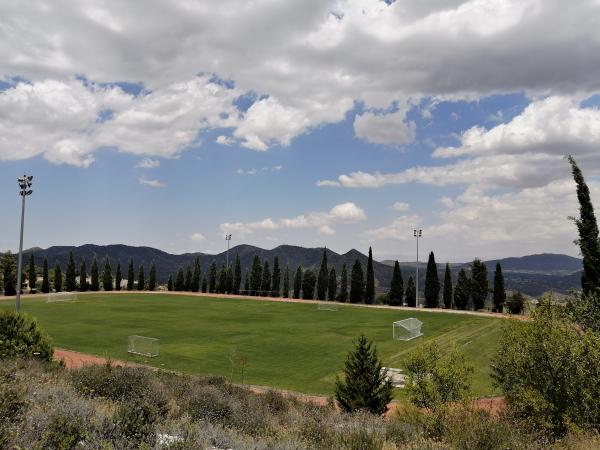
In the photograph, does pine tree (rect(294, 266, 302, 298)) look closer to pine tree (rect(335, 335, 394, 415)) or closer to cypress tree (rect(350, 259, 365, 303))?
cypress tree (rect(350, 259, 365, 303))

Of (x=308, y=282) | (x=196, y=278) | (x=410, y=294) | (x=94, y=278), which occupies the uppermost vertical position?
(x=308, y=282)

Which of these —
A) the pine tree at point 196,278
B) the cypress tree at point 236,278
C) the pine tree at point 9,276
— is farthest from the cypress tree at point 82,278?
the cypress tree at point 236,278

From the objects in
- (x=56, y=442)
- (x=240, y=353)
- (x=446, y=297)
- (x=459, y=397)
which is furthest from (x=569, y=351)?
(x=446, y=297)

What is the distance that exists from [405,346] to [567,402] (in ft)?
89.0

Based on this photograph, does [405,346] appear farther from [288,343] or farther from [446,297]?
[446,297]

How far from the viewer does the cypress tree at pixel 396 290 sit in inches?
3194

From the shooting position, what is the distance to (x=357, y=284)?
88.8 m

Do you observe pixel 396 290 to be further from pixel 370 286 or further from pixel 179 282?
pixel 179 282

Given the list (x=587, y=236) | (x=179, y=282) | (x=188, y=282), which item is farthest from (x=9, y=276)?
(x=587, y=236)

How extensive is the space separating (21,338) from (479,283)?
236 feet

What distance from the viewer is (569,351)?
14359mm

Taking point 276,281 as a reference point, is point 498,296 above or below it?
below

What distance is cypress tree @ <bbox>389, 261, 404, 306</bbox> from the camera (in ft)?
266

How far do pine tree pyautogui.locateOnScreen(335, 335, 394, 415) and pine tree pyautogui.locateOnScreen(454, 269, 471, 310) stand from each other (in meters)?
63.2
